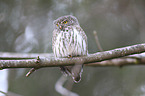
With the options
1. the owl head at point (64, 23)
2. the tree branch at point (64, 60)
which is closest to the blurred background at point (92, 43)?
the owl head at point (64, 23)

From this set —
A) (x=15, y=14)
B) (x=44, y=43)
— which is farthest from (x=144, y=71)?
(x=15, y=14)

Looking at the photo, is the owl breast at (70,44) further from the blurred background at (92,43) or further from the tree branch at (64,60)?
the blurred background at (92,43)

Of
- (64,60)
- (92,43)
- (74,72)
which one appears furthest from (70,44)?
(92,43)

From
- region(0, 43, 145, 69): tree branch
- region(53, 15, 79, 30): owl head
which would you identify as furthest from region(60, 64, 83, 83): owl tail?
region(53, 15, 79, 30): owl head

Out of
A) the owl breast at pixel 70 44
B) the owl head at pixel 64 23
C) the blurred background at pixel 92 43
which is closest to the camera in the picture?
the owl breast at pixel 70 44

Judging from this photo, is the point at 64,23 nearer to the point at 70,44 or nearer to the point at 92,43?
the point at 70,44

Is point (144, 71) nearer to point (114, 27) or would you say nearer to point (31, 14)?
point (114, 27)
